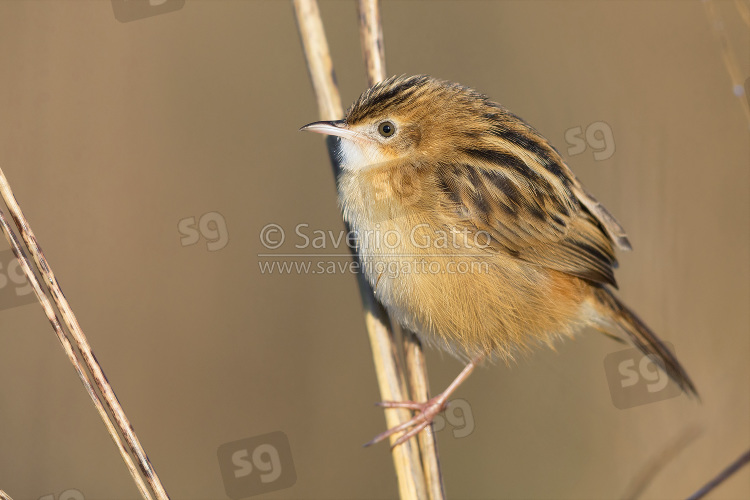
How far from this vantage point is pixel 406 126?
10.9ft

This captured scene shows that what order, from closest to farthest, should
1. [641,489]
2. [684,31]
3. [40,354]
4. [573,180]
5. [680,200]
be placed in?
[641,489] < [573,180] < [40,354] < [680,200] < [684,31]

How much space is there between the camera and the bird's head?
3.23 meters

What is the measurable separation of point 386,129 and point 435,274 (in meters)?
0.88

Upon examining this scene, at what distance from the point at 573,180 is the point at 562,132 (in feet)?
4.62

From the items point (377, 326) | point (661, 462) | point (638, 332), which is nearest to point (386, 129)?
point (377, 326)

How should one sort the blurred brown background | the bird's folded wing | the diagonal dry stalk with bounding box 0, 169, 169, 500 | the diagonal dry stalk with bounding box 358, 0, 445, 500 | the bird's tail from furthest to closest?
the blurred brown background < the bird's tail < the bird's folded wing < the diagonal dry stalk with bounding box 358, 0, 445, 500 < the diagonal dry stalk with bounding box 0, 169, 169, 500

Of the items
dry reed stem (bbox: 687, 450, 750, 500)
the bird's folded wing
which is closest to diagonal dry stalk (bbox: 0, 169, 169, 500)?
the bird's folded wing

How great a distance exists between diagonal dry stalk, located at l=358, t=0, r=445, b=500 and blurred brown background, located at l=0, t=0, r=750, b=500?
81cm

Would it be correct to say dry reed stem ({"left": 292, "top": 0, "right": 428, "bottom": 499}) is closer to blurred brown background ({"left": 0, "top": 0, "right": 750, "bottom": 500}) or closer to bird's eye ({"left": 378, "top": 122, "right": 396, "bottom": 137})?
bird's eye ({"left": 378, "top": 122, "right": 396, "bottom": 137})

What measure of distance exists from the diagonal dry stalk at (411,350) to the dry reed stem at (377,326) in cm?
6

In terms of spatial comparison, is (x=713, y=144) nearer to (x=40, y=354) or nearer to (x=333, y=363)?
(x=333, y=363)

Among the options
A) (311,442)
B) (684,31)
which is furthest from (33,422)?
(684,31)

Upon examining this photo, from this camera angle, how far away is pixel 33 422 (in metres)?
3.58

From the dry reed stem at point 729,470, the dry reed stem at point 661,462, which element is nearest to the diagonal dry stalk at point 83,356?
the dry reed stem at point 729,470
